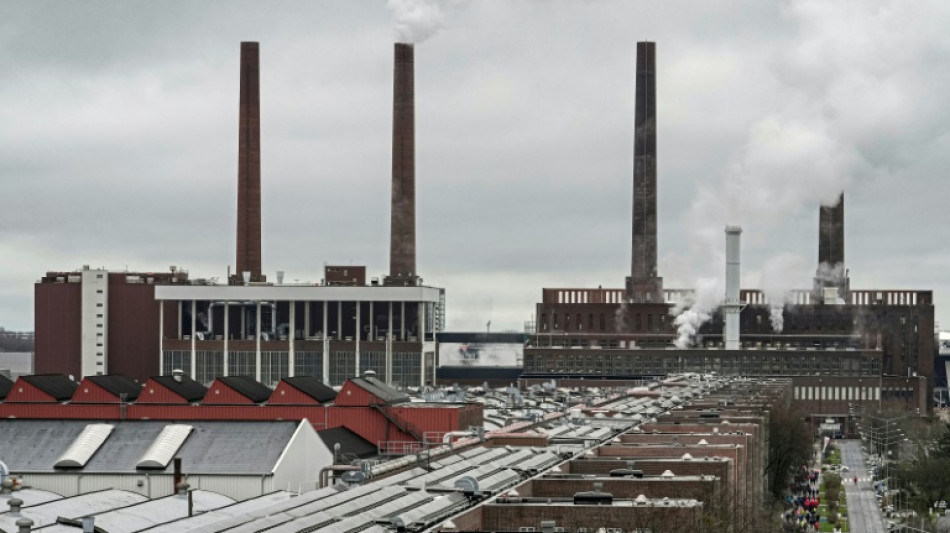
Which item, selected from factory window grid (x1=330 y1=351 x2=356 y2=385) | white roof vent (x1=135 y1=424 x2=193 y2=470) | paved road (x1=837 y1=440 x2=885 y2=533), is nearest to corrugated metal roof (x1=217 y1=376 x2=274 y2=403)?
white roof vent (x1=135 y1=424 x2=193 y2=470)

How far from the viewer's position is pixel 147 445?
245 ft

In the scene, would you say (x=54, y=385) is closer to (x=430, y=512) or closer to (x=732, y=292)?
(x=430, y=512)

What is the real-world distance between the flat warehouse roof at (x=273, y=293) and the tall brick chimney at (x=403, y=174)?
493cm

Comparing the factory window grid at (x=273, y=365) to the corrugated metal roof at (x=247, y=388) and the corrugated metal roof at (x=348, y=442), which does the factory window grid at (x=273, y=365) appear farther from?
the corrugated metal roof at (x=348, y=442)

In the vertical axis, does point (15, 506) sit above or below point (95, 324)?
below

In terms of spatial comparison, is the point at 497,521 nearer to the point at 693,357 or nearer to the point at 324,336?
the point at 324,336

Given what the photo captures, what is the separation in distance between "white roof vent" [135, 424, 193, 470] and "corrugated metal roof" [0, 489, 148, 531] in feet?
16.3

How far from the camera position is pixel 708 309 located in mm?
198500

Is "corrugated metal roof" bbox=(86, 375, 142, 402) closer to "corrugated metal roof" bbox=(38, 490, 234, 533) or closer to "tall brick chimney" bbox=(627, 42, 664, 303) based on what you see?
"corrugated metal roof" bbox=(38, 490, 234, 533)

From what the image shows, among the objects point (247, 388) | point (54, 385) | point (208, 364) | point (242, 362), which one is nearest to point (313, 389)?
point (247, 388)

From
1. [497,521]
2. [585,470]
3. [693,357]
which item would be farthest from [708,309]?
[497,521]

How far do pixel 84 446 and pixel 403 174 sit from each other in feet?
305

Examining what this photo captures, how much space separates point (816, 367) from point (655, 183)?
25145 mm

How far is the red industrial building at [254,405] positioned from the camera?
90.6 m
